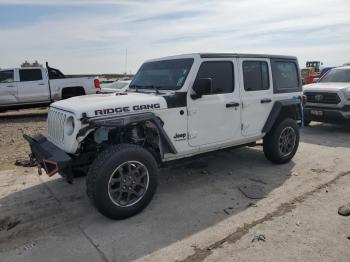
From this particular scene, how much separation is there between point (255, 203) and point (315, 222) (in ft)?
2.66

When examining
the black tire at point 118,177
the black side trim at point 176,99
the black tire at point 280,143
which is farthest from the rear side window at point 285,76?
the black tire at point 118,177

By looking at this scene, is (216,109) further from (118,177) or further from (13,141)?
(13,141)

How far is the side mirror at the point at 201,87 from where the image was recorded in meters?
4.62

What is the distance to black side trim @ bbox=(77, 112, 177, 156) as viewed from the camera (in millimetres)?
3998

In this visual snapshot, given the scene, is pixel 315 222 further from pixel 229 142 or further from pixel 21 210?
pixel 21 210

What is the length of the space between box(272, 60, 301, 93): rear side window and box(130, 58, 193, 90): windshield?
6.13ft

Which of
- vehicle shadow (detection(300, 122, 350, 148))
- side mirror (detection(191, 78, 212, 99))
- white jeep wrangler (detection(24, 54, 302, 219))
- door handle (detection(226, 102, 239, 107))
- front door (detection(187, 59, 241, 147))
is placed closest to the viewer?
white jeep wrangler (detection(24, 54, 302, 219))

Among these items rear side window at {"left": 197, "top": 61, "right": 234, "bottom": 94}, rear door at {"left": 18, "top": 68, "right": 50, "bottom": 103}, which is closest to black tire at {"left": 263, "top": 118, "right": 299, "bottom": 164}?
rear side window at {"left": 197, "top": 61, "right": 234, "bottom": 94}

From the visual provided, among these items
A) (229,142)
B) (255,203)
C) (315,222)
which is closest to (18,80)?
(229,142)

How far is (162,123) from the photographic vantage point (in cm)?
457

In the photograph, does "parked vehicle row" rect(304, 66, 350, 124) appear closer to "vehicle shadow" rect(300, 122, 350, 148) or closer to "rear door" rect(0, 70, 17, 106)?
"vehicle shadow" rect(300, 122, 350, 148)

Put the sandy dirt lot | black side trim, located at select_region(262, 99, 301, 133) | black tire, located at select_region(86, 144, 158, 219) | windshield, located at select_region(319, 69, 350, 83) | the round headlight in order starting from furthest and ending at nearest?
windshield, located at select_region(319, 69, 350, 83)
black side trim, located at select_region(262, 99, 301, 133)
the round headlight
black tire, located at select_region(86, 144, 158, 219)
the sandy dirt lot

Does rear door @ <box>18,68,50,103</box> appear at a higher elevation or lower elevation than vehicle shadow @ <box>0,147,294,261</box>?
higher

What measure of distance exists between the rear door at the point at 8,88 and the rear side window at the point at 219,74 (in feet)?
33.1
